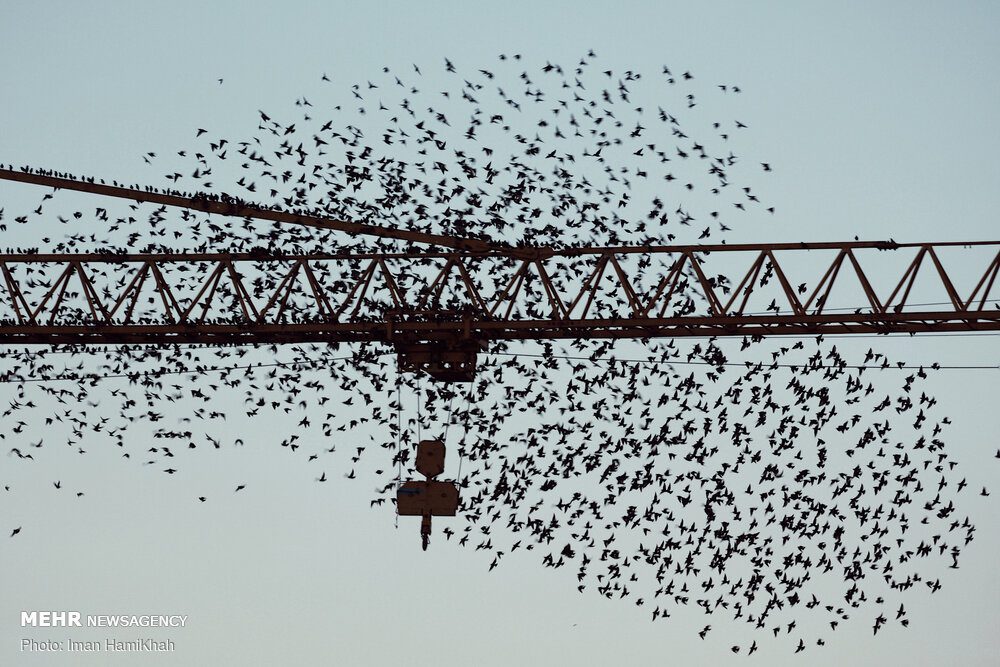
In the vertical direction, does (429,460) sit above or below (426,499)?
above

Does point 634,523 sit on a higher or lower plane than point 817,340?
lower

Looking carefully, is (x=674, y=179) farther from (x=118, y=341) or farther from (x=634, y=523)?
(x=118, y=341)

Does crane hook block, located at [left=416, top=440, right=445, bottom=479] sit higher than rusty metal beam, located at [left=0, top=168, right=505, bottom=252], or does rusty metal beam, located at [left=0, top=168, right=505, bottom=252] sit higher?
rusty metal beam, located at [left=0, top=168, right=505, bottom=252]

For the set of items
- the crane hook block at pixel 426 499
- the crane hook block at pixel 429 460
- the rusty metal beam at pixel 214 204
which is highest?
the rusty metal beam at pixel 214 204

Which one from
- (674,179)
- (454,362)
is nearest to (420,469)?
(454,362)

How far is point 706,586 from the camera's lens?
23.6 meters

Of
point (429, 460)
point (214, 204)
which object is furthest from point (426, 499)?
point (214, 204)

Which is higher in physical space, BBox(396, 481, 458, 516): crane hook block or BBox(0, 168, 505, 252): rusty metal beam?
BBox(0, 168, 505, 252): rusty metal beam

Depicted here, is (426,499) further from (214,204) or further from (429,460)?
(214,204)

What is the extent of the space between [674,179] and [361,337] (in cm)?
511

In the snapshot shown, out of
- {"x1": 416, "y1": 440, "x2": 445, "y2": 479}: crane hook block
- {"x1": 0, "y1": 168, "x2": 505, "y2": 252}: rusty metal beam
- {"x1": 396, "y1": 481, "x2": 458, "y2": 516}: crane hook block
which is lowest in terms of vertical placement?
{"x1": 396, "y1": 481, "x2": 458, "y2": 516}: crane hook block

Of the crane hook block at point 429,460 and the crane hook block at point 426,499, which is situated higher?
the crane hook block at point 429,460

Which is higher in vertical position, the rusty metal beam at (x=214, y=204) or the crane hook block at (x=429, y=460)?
the rusty metal beam at (x=214, y=204)

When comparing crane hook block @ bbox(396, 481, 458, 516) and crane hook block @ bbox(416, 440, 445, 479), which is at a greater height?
crane hook block @ bbox(416, 440, 445, 479)
